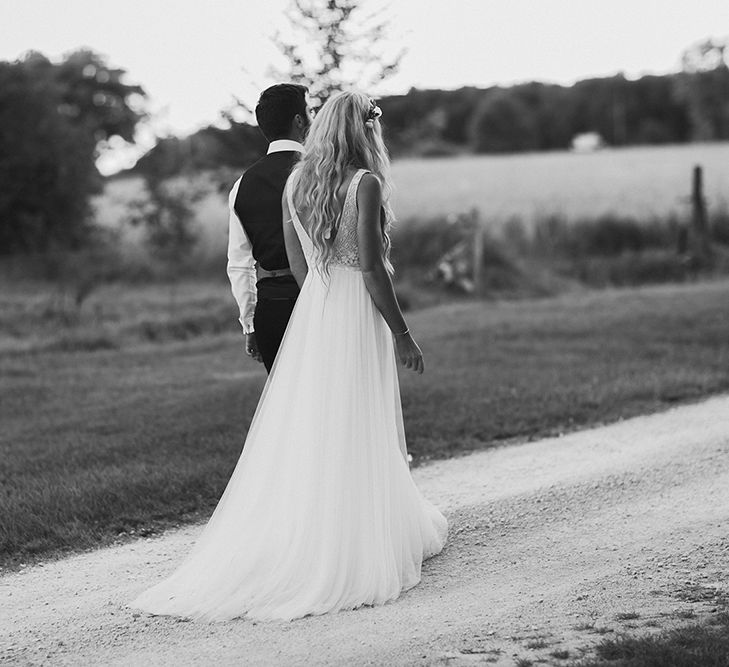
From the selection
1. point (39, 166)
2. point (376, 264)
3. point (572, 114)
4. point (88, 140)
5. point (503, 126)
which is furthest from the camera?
point (572, 114)

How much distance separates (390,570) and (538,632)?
2.79 feet

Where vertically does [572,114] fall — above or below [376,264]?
above

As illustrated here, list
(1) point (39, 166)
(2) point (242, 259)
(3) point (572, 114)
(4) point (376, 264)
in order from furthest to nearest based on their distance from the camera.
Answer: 1. (3) point (572, 114)
2. (1) point (39, 166)
3. (2) point (242, 259)
4. (4) point (376, 264)

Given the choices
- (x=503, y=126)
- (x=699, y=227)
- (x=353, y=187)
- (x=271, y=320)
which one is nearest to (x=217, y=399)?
(x=271, y=320)

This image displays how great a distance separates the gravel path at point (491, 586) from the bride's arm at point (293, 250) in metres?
1.65

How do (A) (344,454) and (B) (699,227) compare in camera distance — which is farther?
(B) (699,227)

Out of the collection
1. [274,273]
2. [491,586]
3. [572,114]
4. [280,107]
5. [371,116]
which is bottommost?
[491,586]

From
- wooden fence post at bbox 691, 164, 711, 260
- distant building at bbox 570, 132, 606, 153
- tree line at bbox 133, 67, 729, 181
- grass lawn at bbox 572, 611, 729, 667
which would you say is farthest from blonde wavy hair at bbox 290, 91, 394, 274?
tree line at bbox 133, 67, 729, 181

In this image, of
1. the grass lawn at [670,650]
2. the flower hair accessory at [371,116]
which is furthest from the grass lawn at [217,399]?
the grass lawn at [670,650]

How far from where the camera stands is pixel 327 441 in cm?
504

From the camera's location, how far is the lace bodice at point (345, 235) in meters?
4.86

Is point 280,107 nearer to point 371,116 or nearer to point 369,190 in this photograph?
point 371,116

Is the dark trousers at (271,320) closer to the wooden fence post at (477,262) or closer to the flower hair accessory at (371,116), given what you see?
the flower hair accessory at (371,116)

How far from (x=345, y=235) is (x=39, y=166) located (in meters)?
19.8
